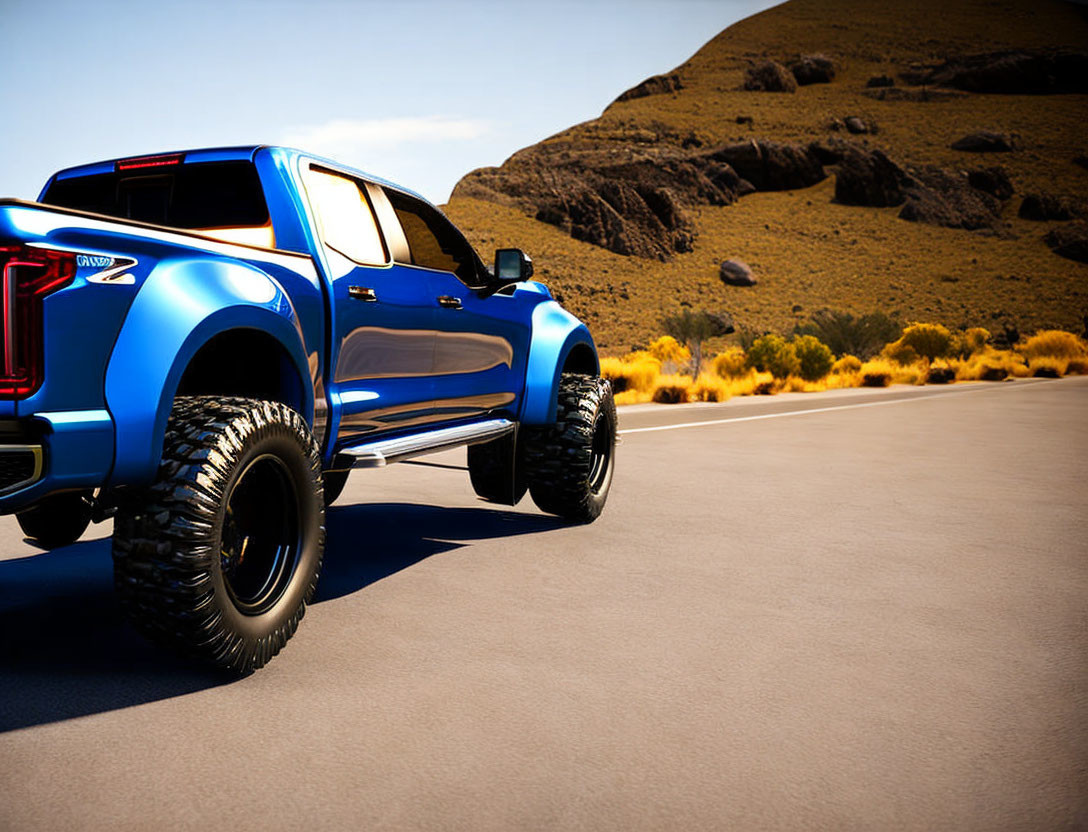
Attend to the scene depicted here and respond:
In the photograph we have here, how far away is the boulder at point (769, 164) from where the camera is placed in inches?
3588

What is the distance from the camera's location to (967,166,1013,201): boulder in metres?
88.4

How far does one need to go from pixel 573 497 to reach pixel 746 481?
3257 millimetres

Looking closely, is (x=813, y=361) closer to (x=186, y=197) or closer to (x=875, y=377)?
(x=875, y=377)

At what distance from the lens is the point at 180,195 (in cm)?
601

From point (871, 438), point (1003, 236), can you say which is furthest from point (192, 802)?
point (1003, 236)

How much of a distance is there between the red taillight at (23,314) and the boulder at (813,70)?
124976mm

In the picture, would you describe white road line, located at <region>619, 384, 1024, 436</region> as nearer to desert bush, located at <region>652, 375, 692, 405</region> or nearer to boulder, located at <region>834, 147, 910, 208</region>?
desert bush, located at <region>652, 375, 692, 405</region>

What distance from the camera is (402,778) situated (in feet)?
11.2

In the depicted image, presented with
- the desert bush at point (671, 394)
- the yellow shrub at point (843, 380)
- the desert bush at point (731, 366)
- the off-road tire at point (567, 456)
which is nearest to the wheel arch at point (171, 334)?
the off-road tire at point (567, 456)

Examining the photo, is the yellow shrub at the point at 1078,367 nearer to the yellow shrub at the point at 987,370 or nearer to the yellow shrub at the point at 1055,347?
the yellow shrub at the point at 987,370

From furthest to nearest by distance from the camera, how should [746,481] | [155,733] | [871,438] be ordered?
[871,438] → [746,481] → [155,733]

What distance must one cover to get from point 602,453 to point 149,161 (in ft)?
13.7

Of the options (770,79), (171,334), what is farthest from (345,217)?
(770,79)

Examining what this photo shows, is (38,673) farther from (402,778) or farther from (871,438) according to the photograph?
(871,438)
